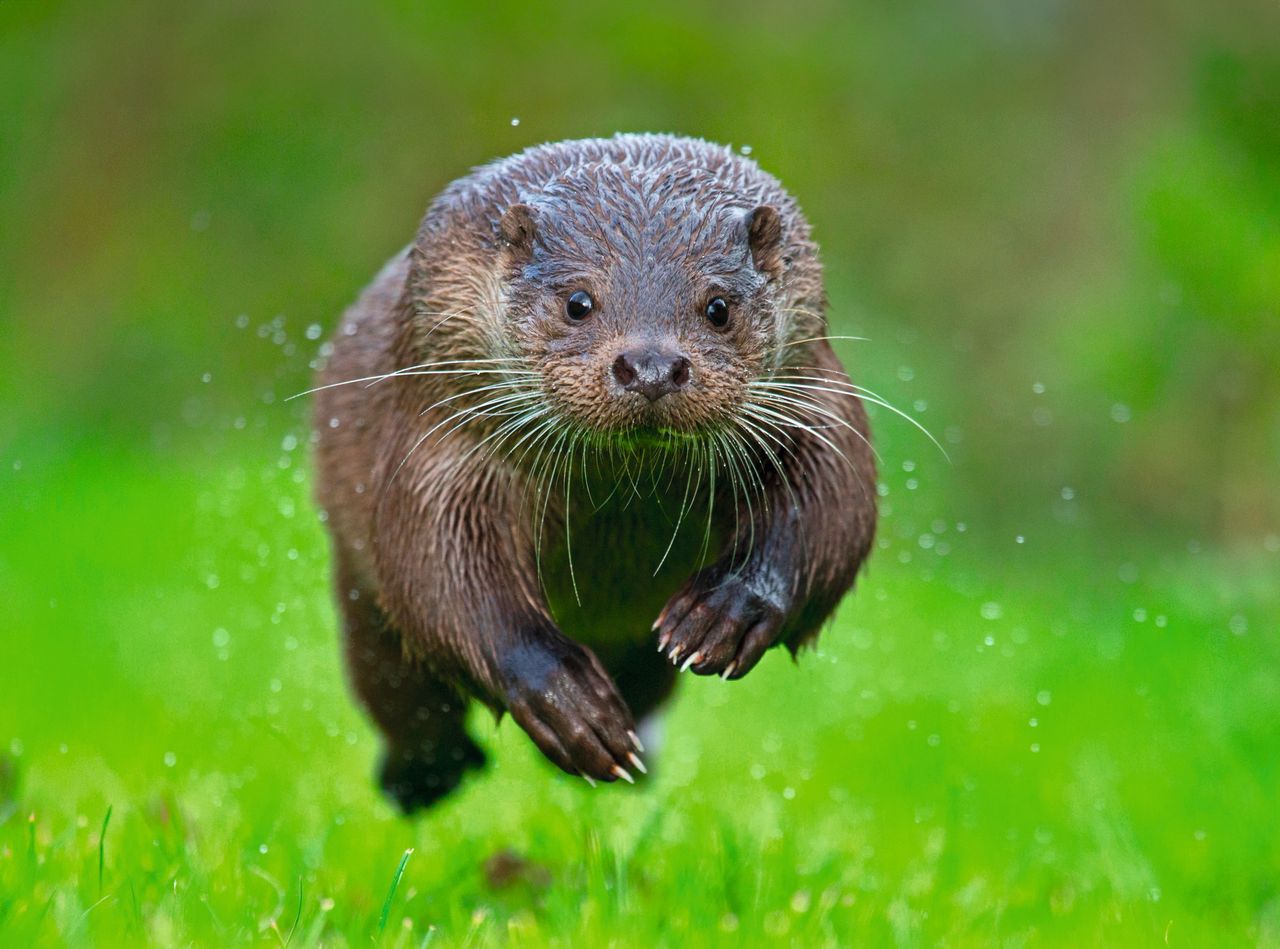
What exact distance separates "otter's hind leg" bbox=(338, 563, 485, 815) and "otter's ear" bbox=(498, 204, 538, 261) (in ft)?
4.15

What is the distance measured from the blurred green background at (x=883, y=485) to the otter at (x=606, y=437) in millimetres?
547

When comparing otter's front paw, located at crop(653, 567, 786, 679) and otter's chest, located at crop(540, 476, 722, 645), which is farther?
otter's chest, located at crop(540, 476, 722, 645)

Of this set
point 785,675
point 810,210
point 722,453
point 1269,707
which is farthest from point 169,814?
point 810,210

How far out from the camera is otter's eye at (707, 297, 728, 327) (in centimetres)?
381

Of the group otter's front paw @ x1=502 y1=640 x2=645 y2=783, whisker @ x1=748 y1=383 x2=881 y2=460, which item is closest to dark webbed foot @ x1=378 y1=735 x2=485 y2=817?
otter's front paw @ x1=502 y1=640 x2=645 y2=783

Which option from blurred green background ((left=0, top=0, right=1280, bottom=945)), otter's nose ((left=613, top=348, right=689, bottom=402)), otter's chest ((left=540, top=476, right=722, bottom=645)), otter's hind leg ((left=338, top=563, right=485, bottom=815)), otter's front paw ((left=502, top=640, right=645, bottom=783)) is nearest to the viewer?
otter's nose ((left=613, top=348, right=689, bottom=402))

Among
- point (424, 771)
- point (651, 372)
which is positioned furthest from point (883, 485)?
point (651, 372)

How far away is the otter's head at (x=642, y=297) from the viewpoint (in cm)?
362

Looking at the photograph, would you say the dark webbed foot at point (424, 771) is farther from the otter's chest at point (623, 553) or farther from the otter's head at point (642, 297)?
the otter's head at point (642, 297)

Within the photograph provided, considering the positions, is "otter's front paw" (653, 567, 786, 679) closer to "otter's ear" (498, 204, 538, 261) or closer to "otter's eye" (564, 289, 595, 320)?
"otter's eye" (564, 289, 595, 320)

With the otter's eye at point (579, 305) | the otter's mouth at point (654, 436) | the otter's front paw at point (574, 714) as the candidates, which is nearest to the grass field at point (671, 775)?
the otter's front paw at point (574, 714)

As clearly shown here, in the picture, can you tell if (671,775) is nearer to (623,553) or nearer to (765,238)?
(623,553)

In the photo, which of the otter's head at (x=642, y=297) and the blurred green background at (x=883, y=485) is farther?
the blurred green background at (x=883, y=485)

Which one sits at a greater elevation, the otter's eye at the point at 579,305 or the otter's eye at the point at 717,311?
the otter's eye at the point at 717,311
